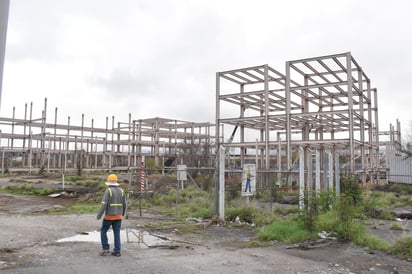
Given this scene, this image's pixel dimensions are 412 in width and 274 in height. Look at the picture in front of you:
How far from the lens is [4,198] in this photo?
20.1 meters

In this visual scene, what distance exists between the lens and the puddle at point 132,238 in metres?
9.11

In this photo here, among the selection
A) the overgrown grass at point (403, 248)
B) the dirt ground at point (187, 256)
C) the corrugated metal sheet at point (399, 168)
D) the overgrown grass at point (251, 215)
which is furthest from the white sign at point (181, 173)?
the corrugated metal sheet at point (399, 168)

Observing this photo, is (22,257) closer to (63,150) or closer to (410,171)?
(410,171)

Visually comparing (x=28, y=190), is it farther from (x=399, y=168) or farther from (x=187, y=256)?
(x=399, y=168)

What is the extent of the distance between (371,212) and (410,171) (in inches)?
662

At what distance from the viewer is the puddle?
359 inches

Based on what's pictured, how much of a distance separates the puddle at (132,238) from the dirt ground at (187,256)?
146mm

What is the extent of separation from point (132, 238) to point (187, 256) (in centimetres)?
252

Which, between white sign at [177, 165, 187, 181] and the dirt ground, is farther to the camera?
white sign at [177, 165, 187, 181]

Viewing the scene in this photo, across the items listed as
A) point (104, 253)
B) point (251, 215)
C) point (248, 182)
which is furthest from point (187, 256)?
point (248, 182)

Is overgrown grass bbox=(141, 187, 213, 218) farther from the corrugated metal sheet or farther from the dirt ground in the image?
the corrugated metal sheet

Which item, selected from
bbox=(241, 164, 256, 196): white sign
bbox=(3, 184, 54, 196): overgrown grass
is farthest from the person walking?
bbox=(3, 184, 54, 196): overgrown grass

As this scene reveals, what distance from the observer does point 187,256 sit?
307 inches

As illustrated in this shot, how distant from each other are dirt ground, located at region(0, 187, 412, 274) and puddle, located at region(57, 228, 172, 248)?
0.15 m
